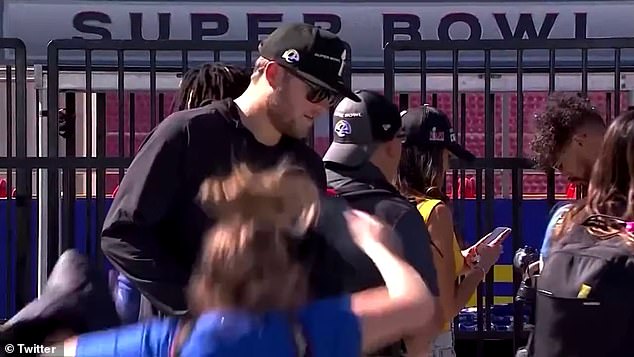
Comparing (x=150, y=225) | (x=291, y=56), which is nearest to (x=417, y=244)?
(x=291, y=56)

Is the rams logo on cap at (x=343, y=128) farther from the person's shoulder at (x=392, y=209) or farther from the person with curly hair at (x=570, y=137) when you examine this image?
the person with curly hair at (x=570, y=137)

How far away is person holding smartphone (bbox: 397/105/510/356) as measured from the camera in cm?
353

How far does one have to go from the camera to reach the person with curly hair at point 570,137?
4105 mm

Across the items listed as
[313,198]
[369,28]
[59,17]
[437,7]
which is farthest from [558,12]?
[313,198]

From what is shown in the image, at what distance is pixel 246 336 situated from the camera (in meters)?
1.98

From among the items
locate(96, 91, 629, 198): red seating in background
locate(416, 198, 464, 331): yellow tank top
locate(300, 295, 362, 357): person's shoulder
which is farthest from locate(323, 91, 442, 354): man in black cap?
locate(96, 91, 629, 198): red seating in background

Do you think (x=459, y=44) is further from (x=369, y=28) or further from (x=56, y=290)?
(x=56, y=290)

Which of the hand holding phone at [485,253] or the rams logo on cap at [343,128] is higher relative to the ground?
the rams logo on cap at [343,128]

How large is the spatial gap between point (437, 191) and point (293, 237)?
1.62 meters

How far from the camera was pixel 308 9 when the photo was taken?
581 cm

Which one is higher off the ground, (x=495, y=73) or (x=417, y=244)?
(x=495, y=73)

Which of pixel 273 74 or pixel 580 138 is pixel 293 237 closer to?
pixel 273 74

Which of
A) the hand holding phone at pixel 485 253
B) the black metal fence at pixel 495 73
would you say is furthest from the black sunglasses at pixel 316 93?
the black metal fence at pixel 495 73

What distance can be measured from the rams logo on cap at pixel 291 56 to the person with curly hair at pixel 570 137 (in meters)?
1.69
